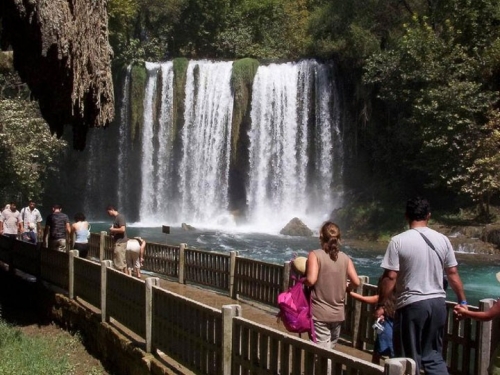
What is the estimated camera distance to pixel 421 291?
5590mm

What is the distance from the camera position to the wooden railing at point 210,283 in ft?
21.5

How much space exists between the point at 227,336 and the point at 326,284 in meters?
1.01

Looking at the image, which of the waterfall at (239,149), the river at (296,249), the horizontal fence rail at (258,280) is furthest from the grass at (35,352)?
the waterfall at (239,149)

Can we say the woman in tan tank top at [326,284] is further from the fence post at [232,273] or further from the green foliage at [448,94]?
the green foliage at [448,94]

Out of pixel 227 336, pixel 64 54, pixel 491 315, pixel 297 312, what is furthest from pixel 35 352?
pixel 491 315

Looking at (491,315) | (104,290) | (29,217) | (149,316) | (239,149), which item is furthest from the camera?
(239,149)

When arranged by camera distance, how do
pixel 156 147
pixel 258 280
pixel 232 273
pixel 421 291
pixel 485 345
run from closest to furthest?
pixel 421 291 → pixel 485 345 → pixel 258 280 → pixel 232 273 → pixel 156 147

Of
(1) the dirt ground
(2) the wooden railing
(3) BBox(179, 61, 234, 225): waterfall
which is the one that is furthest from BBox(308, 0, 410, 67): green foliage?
(1) the dirt ground

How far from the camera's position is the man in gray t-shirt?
5.60 m

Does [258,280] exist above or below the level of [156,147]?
below

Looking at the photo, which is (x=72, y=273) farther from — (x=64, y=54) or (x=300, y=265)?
(x=300, y=265)

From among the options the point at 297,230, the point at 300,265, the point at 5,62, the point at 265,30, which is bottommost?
the point at 297,230

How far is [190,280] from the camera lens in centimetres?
1327

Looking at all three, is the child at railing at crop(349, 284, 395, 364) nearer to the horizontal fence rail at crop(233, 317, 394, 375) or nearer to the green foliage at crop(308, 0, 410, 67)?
the horizontal fence rail at crop(233, 317, 394, 375)
